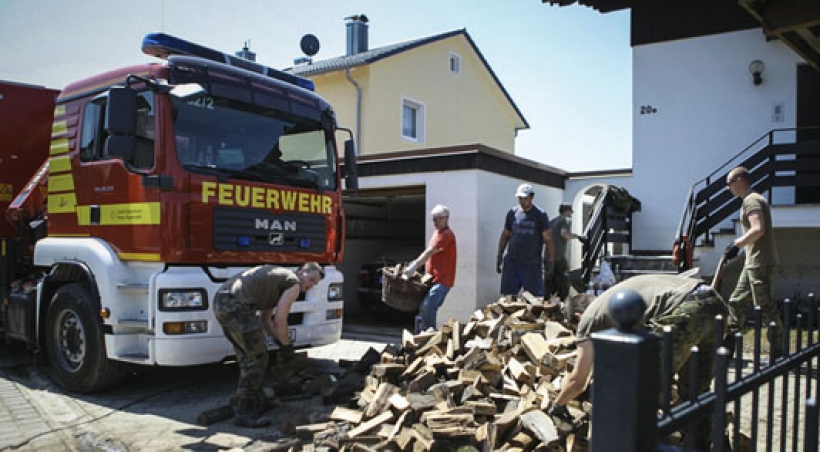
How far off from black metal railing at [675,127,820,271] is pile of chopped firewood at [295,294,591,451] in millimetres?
4531

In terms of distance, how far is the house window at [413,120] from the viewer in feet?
62.7

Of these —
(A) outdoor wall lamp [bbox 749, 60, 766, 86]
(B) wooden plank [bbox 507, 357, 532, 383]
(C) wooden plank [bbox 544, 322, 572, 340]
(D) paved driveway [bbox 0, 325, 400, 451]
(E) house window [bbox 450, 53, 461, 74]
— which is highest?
(E) house window [bbox 450, 53, 461, 74]

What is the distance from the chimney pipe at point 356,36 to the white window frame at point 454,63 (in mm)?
2967

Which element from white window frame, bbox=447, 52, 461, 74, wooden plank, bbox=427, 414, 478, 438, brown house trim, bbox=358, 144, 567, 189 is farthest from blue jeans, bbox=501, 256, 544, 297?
white window frame, bbox=447, 52, 461, 74

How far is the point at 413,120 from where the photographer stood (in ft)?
64.3

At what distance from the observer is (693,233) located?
33.1 ft

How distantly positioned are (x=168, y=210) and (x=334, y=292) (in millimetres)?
2026

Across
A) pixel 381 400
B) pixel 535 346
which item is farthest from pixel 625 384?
pixel 535 346

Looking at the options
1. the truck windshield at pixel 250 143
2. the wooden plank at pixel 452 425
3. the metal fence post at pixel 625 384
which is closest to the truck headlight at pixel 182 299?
the truck windshield at pixel 250 143

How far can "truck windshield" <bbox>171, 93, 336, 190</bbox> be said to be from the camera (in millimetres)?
5789

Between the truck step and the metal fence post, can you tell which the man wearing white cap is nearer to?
the truck step

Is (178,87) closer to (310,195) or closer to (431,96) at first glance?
(310,195)

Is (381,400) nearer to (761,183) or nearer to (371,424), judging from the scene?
(371,424)

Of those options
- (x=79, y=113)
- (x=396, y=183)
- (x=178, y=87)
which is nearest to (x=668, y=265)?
(x=396, y=183)
